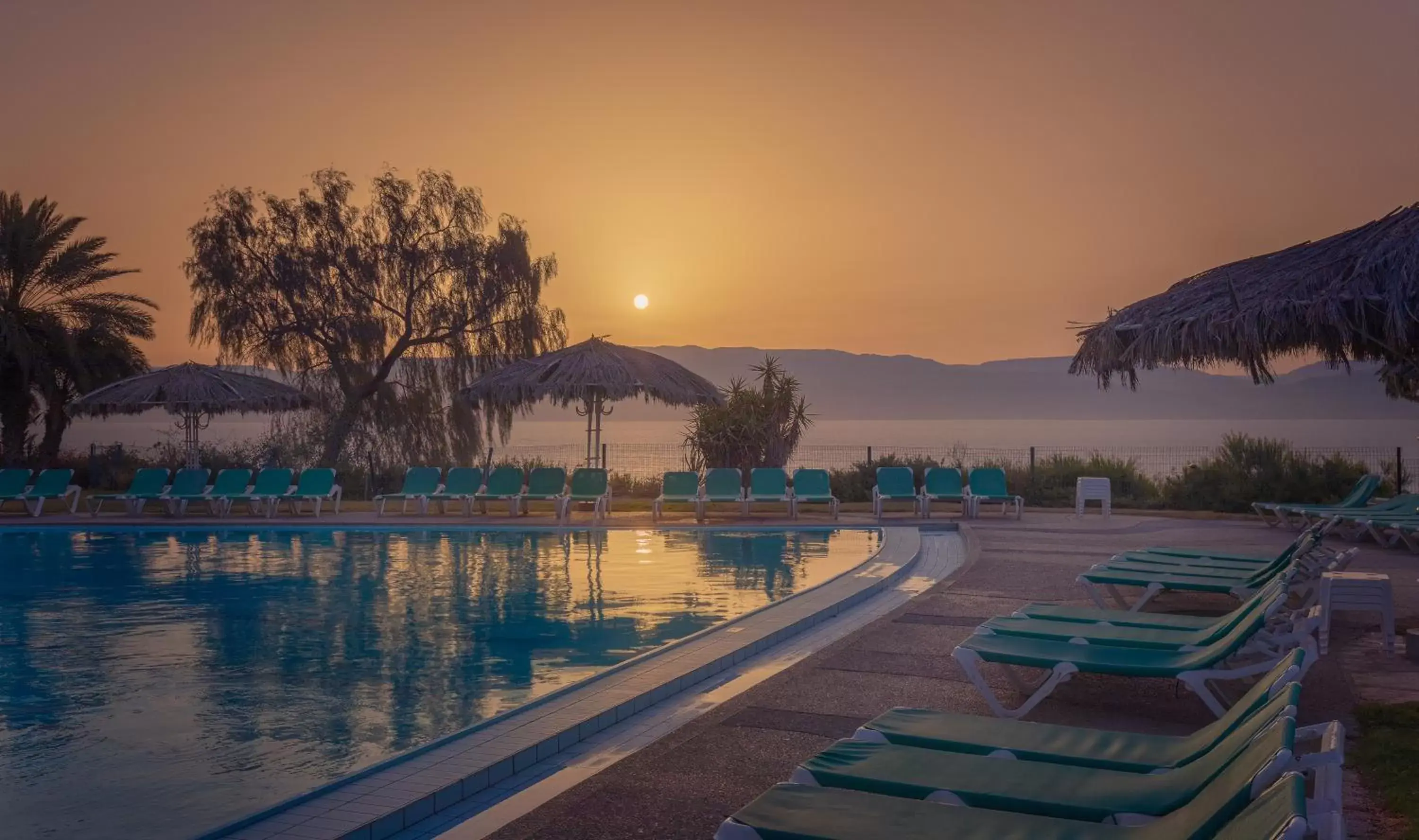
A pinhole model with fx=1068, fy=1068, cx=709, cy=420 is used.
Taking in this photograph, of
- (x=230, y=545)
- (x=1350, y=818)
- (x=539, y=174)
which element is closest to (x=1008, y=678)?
(x=1350, y=818)

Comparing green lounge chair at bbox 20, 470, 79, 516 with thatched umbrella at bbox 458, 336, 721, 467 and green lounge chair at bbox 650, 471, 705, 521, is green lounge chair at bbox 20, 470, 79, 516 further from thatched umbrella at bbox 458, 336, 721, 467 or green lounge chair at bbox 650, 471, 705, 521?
green lounge chair at bbox 650, 471, 705, 521

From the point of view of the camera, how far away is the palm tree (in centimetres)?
2152

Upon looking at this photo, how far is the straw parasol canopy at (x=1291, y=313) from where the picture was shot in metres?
5.96

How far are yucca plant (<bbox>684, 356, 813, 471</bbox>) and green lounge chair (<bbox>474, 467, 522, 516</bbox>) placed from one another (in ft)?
12.0

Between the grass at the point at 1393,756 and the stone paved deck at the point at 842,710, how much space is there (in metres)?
0.12

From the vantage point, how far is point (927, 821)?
263 cm

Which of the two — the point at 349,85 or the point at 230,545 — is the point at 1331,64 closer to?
the point at 349,85

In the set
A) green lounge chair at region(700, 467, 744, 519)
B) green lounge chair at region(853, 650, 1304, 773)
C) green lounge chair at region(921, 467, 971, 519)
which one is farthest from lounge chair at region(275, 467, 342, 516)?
green lounge chair at region(853, 650, 1304, 773)

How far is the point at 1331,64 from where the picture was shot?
13.6 m

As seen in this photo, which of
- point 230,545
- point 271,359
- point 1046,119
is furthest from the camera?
point 271,359

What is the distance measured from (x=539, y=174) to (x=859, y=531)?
28.7 ft

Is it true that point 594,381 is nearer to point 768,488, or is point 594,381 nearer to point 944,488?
point 768,488

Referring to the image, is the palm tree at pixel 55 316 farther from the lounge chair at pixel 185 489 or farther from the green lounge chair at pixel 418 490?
the green lounge chair at pixel 418 490

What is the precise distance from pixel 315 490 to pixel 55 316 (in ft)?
31.1
